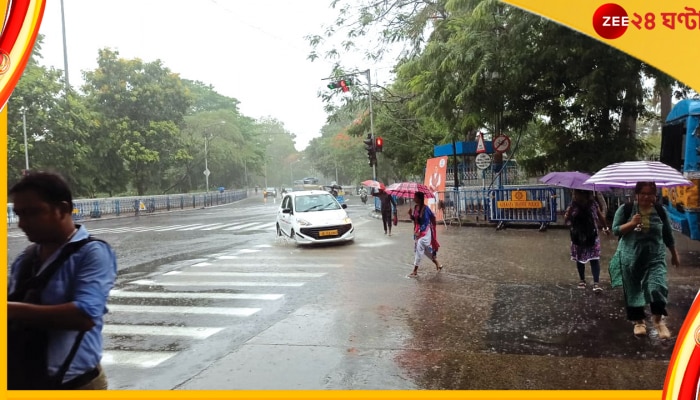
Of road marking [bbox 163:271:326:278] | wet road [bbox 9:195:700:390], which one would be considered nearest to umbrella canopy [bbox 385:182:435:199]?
wet road [bbox 9:195:700:390]

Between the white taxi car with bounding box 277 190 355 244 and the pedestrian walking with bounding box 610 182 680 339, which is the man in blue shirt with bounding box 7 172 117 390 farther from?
the white taxi car with bounding box 277 190 355 244

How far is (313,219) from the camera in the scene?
11078mm

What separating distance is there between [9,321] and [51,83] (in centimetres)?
209

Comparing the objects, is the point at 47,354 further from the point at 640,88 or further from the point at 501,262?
the point at 501,262

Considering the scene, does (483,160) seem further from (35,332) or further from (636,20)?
(35,332)

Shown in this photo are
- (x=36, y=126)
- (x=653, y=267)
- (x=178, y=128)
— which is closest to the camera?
(x=36, y=126)

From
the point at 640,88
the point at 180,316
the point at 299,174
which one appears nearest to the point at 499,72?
the point at 640,88

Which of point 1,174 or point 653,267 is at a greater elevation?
point 1,174

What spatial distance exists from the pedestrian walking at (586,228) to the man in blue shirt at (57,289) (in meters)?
5.39

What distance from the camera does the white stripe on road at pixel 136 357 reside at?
389cm

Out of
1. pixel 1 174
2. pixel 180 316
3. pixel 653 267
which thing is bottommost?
pixel 180 316

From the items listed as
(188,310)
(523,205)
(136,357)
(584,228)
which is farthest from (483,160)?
(136,357)

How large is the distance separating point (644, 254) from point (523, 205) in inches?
321

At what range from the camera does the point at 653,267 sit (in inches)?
161
